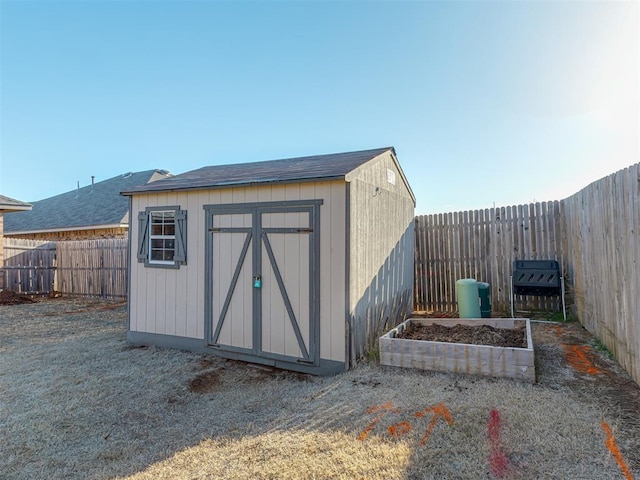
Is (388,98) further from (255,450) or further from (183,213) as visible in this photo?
(255,450)

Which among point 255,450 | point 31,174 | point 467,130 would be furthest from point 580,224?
point 31,174

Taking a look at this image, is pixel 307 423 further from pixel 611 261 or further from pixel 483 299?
pixel 483 299

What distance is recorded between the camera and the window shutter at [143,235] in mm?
5773

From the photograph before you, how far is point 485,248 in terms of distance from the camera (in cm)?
715

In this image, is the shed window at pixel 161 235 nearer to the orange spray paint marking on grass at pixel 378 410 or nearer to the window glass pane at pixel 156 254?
the window glass pane at pixel 156 254

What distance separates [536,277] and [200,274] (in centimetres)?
586

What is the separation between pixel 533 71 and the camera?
21.2 ft

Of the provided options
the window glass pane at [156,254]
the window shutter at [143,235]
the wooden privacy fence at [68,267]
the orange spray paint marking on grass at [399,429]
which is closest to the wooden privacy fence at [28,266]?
the wooden privacy fence at [68,267]

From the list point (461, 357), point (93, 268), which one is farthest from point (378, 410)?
point (93, 268)

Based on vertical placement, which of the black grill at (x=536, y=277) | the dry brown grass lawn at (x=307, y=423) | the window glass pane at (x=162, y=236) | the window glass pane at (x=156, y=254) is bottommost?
the dry brown grass lawn at (x=307, y=423)

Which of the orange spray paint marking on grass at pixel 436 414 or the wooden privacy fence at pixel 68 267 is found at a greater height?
the wooden privacy fence at pixel 68 267

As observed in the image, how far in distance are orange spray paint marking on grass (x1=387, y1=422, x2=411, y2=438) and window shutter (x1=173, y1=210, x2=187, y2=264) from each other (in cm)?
393

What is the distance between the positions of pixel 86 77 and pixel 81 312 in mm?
6413

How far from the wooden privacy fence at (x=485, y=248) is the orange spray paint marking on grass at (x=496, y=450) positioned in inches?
188
